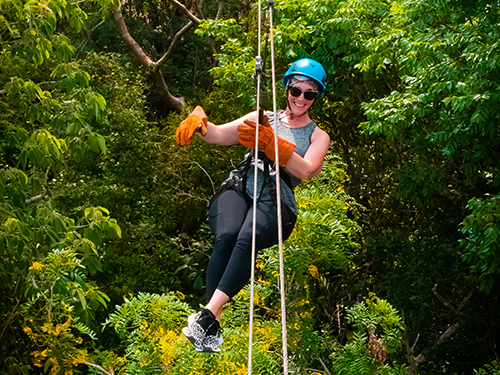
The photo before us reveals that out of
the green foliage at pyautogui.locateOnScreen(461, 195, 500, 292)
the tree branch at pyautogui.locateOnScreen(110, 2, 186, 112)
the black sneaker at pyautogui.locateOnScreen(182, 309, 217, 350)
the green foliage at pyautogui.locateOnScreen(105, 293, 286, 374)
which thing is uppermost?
the tree branch at pyautogui.locateOnScreen(110, 2, 186, 112)

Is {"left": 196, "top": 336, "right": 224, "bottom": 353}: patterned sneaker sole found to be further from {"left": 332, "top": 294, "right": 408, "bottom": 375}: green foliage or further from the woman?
{"left": 332, "top": 294, "right": 408, "bottom": 375}: green foliage

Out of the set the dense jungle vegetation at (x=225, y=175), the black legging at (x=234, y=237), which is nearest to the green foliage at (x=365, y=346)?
the dense jungle vegetation at (x=225, y=175)

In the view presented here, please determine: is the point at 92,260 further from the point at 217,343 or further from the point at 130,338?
the point at 217,343

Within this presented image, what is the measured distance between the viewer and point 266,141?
83.4 inches

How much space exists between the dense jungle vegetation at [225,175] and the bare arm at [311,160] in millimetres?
2196

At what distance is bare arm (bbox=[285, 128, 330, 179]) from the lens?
2.21 metres

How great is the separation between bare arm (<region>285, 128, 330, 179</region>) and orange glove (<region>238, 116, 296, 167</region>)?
36 mm

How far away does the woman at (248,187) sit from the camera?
2121 mm

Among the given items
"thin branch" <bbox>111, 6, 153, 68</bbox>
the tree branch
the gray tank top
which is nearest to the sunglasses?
the gray tank top

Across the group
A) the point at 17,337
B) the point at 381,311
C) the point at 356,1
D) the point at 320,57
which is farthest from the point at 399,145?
the point at 17,337

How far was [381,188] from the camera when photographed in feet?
26.2

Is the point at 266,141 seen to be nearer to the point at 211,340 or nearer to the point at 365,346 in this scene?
the point at 211,340

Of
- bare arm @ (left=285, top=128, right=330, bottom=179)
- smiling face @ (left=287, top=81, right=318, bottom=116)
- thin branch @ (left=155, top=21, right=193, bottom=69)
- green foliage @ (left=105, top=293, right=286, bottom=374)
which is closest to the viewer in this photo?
bare arm @ (left=285, top=128, right=330, bottom=179)

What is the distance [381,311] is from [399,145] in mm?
2590
